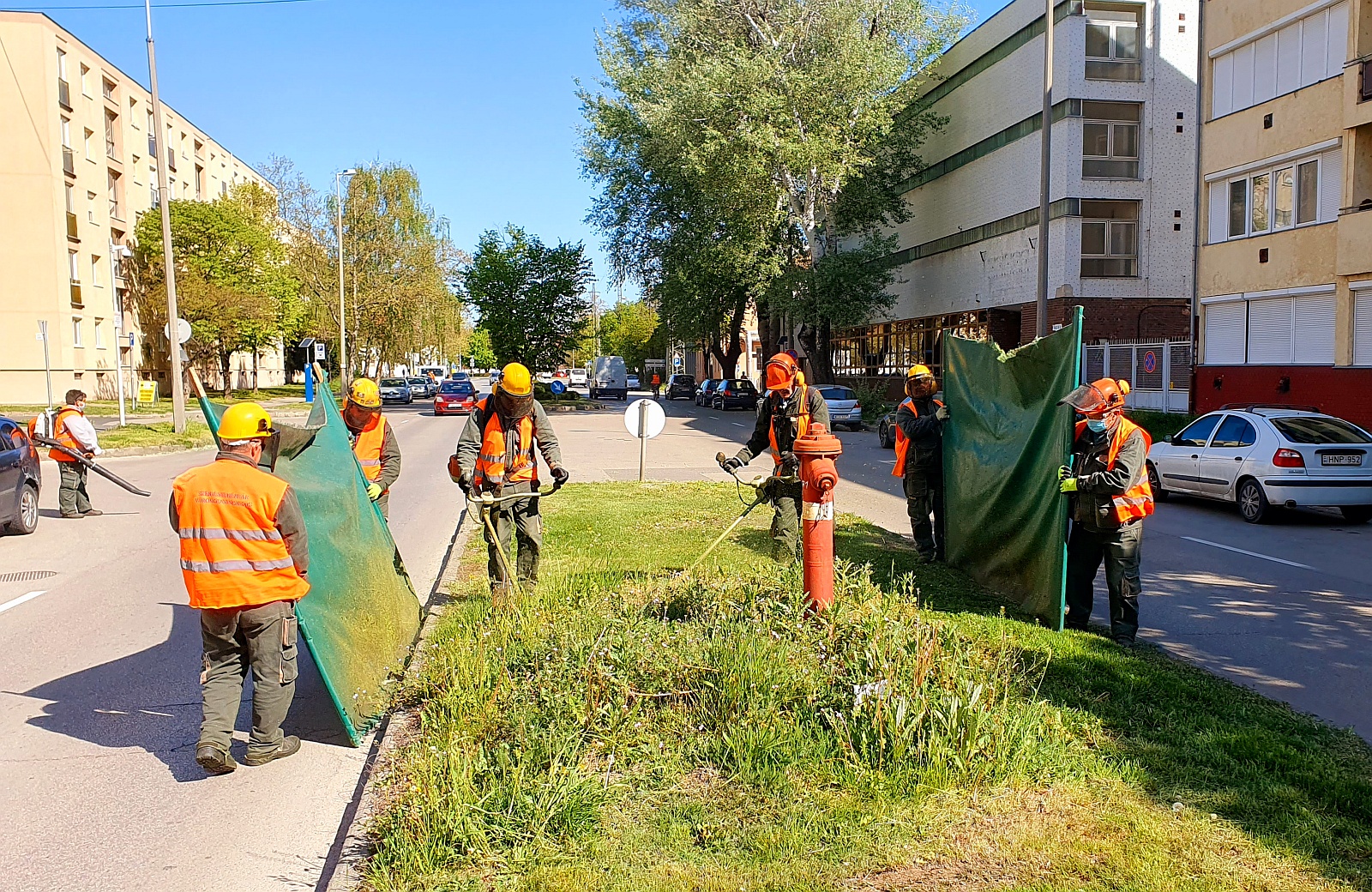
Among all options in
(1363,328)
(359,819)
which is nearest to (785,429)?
(359,819)

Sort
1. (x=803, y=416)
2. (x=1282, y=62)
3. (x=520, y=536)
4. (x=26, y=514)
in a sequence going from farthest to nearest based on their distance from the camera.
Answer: (x=1282, y=62), (x=26, y=514), (x=803, y=416), (x=520, y=536)

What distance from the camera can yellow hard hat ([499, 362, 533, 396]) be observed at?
22.6 ft

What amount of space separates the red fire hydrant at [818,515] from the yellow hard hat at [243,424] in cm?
270

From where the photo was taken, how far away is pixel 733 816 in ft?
13.1

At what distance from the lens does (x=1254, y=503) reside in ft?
44.8

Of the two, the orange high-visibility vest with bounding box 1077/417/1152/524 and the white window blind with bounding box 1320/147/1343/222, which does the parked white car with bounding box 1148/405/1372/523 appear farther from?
the white window blind with bounding box 1320/147/1343/222

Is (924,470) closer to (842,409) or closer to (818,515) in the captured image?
(818,515)

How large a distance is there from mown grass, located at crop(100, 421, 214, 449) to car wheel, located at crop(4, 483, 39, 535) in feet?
33.3

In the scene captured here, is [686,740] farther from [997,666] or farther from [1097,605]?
[1097,605]

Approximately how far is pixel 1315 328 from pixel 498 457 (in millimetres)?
21493

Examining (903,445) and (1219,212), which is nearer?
(903,445)

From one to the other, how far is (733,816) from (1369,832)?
2375 millimetres

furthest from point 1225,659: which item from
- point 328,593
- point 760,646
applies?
point 328,593

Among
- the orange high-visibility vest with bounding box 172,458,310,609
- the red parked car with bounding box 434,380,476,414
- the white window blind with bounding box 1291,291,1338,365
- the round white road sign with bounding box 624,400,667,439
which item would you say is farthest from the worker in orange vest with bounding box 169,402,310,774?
the red parked car with bounding box 434,380,476,414
